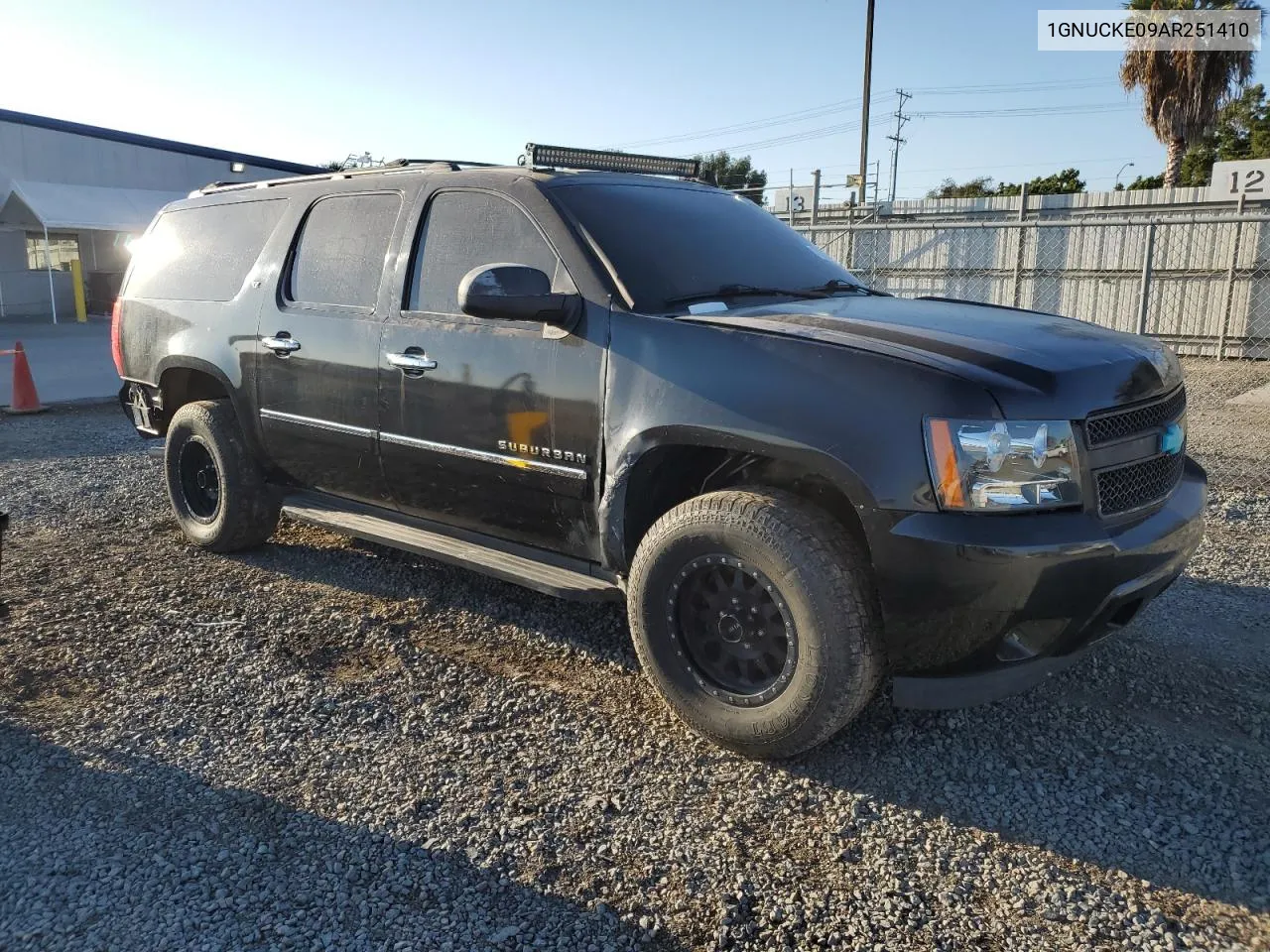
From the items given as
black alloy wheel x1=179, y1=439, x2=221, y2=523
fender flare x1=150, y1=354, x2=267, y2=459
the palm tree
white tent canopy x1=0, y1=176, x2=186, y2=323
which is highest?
the palm tree

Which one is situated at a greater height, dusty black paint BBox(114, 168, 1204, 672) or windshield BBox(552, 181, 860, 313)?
windshield BBox(552, 181, 860, 313)

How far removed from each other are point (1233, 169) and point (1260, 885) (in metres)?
15.6

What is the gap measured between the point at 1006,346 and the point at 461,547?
87.7 inches

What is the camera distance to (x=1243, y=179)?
14.3 m

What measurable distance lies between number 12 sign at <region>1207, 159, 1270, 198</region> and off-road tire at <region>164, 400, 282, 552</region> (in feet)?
46.7

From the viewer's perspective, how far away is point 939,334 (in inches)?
124

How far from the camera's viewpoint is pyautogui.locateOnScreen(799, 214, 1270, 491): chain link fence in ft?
42.5

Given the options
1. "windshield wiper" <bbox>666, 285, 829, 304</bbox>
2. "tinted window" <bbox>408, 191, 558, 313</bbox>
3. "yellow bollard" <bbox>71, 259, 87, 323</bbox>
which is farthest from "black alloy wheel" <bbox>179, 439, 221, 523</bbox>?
"yellow bollard" <bbox>71, 259, 87, 323</bbox>

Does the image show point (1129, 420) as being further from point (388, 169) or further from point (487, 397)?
point (388, 169)

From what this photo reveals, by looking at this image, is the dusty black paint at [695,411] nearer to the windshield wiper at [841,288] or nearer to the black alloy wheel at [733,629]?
the windshield wiper at [841,288]

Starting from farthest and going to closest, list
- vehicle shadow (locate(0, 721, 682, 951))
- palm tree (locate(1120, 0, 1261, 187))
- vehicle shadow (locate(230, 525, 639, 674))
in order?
palm tree (locate(1120, 0, 1261, 187)) → vehicle shadow (locate(230, 525, 639, 674)) → vehicle shadow (locate(0, 721, 682, 951))

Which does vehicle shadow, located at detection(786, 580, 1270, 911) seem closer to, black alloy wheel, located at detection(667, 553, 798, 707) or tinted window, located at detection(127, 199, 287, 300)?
black alloy wheel, located at detection(667, 553, 798, 707)

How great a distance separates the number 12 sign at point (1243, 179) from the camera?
14.3 metres

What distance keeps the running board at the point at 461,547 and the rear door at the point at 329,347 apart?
98 mm
